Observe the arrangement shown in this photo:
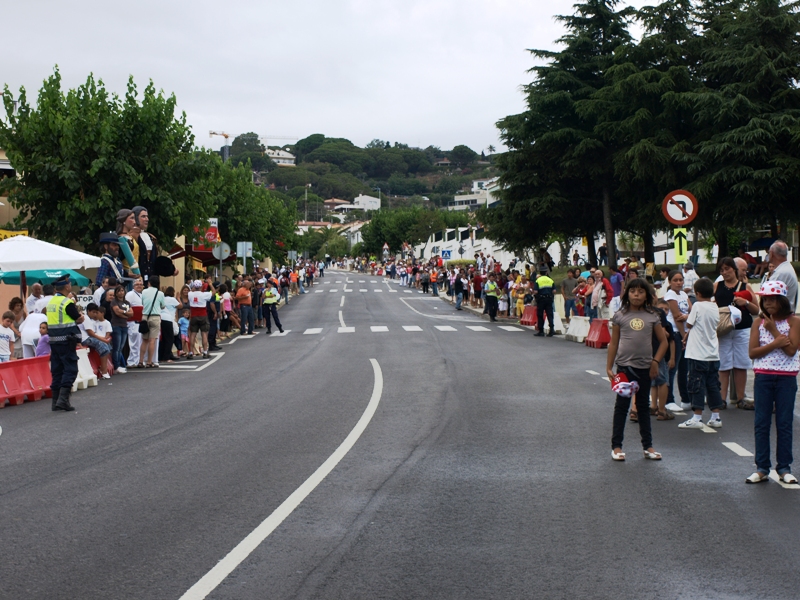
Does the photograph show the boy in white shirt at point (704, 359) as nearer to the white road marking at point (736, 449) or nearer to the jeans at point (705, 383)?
the jeans at point (705, 383)

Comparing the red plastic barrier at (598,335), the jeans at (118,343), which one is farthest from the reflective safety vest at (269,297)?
the jeans at (118,343)

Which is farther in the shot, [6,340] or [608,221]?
[608,221]

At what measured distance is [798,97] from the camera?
3972 cm

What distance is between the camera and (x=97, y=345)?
17.6 meters

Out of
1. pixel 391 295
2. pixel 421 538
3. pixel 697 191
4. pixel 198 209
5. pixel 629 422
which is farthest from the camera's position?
pixel 391 295

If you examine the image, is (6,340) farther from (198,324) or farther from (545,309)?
(545,309)

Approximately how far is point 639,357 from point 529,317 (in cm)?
2384

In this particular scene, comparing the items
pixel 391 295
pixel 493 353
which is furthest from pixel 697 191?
pixel 391 295

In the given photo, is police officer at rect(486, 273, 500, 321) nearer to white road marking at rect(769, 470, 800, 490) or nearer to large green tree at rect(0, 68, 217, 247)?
large green tree at rect(0, 68, 217, 247)

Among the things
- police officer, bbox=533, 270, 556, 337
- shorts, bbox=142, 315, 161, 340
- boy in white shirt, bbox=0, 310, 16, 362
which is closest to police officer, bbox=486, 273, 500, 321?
police officer, bbox=533, 270, 556, 337

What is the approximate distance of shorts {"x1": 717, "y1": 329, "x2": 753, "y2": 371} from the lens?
12.4 meters

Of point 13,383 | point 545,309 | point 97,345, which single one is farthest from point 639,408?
point 545,309

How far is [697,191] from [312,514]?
35.5 m

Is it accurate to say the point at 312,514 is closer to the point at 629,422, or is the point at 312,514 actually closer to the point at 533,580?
the point at 533,580
